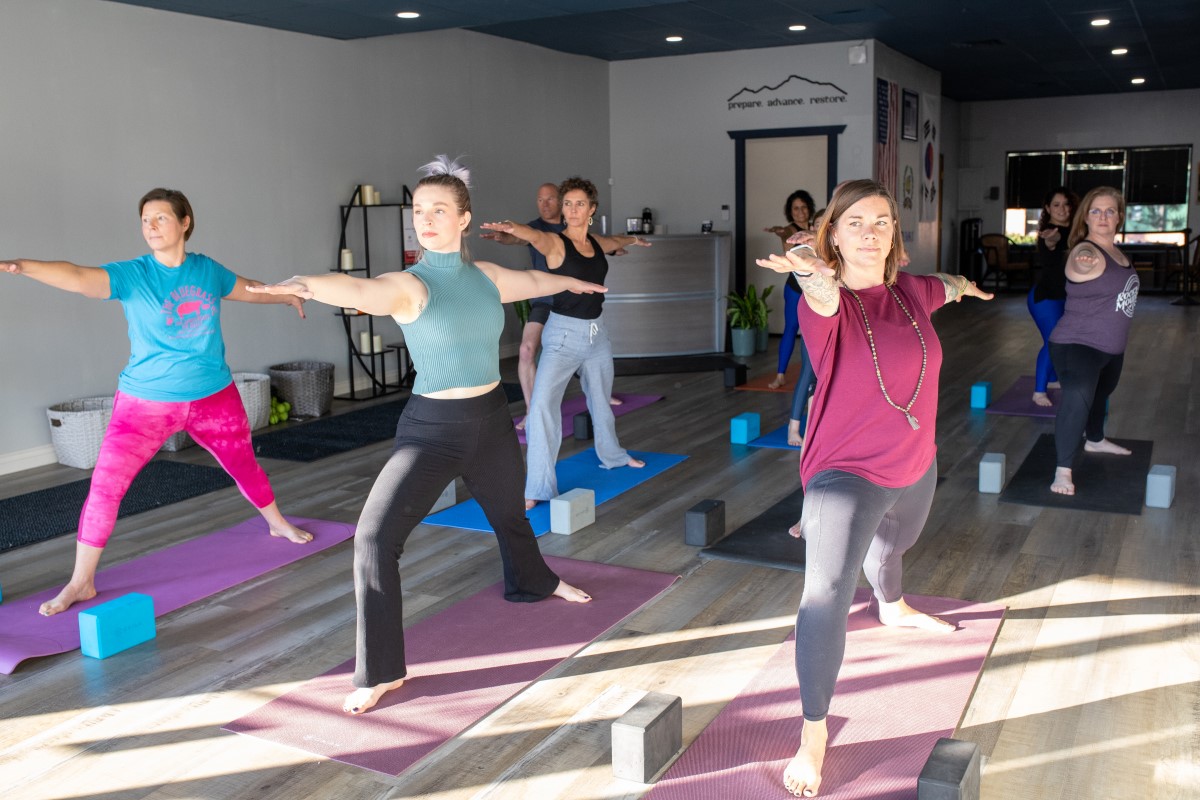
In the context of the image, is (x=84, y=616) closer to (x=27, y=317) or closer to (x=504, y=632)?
(x=504, y=632)

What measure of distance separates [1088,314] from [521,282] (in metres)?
2.65

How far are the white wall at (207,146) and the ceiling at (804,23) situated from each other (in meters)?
0.30

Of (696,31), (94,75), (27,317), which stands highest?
(696,31)

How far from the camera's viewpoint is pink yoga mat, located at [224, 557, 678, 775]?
101 inches

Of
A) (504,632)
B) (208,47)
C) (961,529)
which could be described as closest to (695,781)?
(504,632)

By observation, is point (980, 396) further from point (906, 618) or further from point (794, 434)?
point (906, 618)

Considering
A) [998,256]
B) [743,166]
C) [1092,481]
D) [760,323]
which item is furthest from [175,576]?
[998,256]

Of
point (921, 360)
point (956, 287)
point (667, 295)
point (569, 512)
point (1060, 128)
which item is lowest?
point (569, 512)

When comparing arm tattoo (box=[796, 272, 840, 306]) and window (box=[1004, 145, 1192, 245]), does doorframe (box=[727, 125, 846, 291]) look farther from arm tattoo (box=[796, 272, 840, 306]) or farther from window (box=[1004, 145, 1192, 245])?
arm tattoo (box=[796, 272, 840, 306])

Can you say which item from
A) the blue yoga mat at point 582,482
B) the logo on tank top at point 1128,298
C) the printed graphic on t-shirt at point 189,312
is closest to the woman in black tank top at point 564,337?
the blue yoga mat at point 582,482

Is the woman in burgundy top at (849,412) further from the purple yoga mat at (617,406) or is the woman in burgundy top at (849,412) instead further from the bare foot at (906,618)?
the purple yoga mat at (617,406)

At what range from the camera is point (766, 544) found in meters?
4.01

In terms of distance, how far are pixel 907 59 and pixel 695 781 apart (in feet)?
32.0

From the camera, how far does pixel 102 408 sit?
585cm
